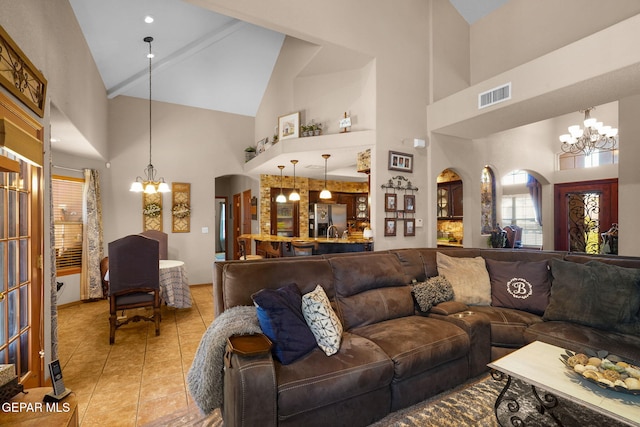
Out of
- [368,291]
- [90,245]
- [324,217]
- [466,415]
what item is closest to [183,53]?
[90,245]

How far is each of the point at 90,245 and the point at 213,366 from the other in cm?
469

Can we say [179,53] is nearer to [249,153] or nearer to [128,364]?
[249,153]

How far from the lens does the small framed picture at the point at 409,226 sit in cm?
436

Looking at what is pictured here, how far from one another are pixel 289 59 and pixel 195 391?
507 cm

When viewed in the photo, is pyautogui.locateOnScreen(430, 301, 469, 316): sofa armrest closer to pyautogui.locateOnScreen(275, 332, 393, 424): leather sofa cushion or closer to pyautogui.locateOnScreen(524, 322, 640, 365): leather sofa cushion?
pyautogui.locateOnScreen(524, 322, 640, 365): leather sofa cushion

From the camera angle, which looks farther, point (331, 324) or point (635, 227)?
point (635, 227)

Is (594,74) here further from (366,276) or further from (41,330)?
(41,330)

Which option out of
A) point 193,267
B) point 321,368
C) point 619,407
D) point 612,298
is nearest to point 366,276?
point 321,368

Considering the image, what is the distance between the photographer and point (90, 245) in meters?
5.24

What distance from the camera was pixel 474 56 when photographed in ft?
16.4

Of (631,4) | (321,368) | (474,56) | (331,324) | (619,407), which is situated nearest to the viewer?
(619,407)

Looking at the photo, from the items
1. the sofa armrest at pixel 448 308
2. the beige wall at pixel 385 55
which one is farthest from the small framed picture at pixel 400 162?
the sofa armrest at pixel 448 308

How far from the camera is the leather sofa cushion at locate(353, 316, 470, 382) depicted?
2.11 m

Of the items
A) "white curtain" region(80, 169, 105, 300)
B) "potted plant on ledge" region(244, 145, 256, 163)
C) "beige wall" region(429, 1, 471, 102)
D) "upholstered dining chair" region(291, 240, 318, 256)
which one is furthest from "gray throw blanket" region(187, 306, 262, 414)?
"potted plant on ledge" region(244, 145, 256, 163)
